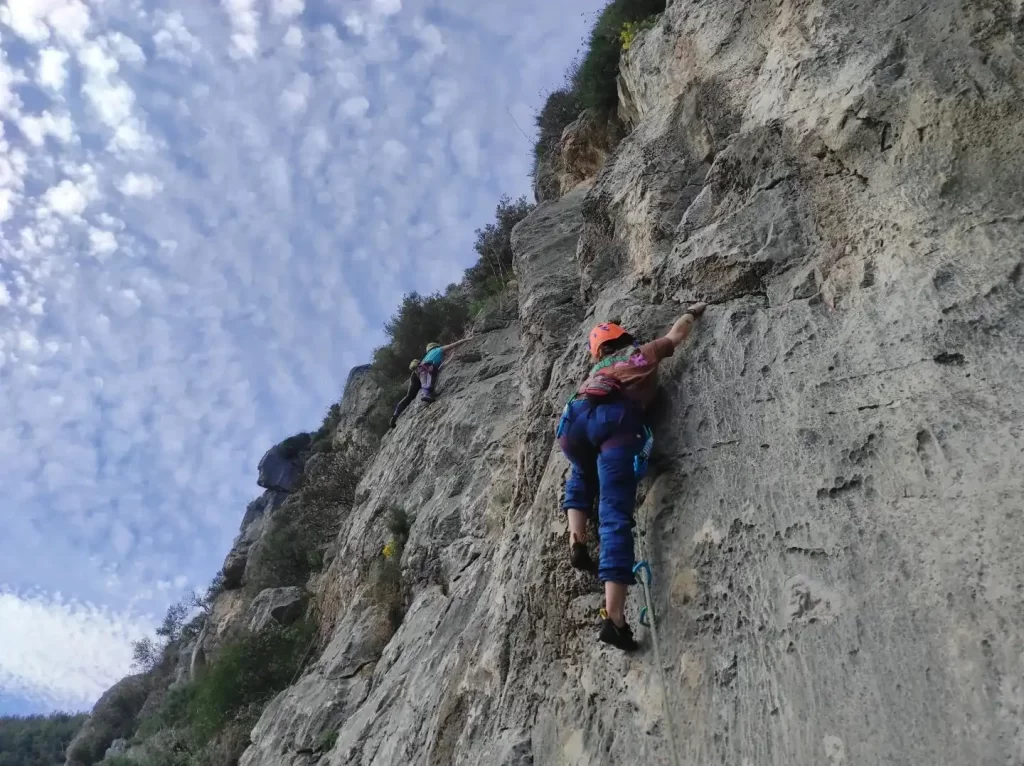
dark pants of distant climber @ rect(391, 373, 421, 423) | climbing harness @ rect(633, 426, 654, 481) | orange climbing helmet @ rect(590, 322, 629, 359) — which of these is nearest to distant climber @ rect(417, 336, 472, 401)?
dark pants of distant climber @ rect(391, 373, 421, 423)

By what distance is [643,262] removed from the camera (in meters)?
6.79

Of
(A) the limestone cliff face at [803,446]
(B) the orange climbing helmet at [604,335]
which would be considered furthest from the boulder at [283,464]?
(B) the orange climbing helmet at [604,335]

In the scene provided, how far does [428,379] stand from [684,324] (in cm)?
894

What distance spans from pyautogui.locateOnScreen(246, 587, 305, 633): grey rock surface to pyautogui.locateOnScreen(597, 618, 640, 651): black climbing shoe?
10994 millimetres

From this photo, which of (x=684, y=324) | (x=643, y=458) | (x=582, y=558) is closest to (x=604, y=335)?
(x=684, y=324)

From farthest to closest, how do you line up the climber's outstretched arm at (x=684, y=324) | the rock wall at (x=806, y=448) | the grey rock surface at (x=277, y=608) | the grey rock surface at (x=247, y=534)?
the grey rock surface at (x=247, y=534)
the grey rock surface at (x=277, y=608)
the climber's outstretched arm at (x=684, y=324)
the rock wall at (x=806, y=448)

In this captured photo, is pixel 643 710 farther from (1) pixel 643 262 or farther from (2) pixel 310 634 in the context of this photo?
(2) pixel 310 634

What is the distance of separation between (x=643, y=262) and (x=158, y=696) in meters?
27.2

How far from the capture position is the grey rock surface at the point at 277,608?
45.7ft

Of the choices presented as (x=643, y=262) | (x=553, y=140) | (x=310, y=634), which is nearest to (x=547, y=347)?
(x=643, y=262)

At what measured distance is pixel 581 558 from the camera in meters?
4.63

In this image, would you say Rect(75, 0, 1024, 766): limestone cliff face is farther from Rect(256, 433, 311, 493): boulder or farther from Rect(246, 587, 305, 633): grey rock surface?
Rect(256, 433, 311, 493): boulder

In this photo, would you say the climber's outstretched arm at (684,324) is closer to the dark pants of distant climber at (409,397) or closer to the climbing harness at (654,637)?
the climbing harness at (654,637)

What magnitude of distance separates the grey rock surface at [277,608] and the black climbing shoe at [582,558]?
34.9ft
